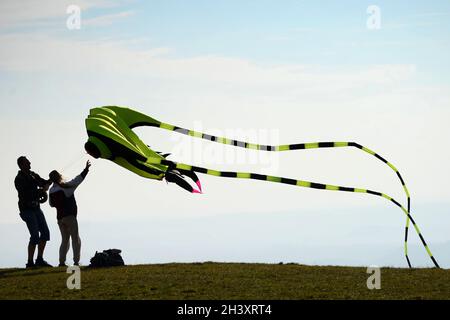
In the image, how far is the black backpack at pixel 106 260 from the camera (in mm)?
26062

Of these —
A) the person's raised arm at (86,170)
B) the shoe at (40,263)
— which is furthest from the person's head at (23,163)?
the shoe at (40,263)

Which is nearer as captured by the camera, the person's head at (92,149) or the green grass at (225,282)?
the green grass at (225,282)

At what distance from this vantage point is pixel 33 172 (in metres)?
26.5

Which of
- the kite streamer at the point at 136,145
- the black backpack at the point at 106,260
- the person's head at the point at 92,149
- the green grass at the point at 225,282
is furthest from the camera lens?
the black backpack at the point at 106,260

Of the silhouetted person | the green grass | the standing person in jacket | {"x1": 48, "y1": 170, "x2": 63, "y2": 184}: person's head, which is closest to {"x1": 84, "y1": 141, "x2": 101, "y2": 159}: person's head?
the standing person in jacket

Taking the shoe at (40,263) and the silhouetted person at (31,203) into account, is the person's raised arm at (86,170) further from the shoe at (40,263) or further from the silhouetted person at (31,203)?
the shoe at (40,263)

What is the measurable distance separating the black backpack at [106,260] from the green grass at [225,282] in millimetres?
853

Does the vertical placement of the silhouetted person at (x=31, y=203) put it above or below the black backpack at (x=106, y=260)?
above

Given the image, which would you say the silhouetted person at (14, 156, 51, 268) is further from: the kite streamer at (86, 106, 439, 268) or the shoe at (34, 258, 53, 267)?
the kite streamer at (86, 106, 439, 268)

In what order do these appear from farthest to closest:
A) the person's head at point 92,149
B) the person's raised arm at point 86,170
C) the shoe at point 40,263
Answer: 1. the shoe at point 40,263
2. the person's raised arm at point 86,170
3. the person's head at point 92,149

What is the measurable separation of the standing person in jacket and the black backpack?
591mm

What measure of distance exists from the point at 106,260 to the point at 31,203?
3256 millimetres

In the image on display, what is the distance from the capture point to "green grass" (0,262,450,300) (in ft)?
68.8
